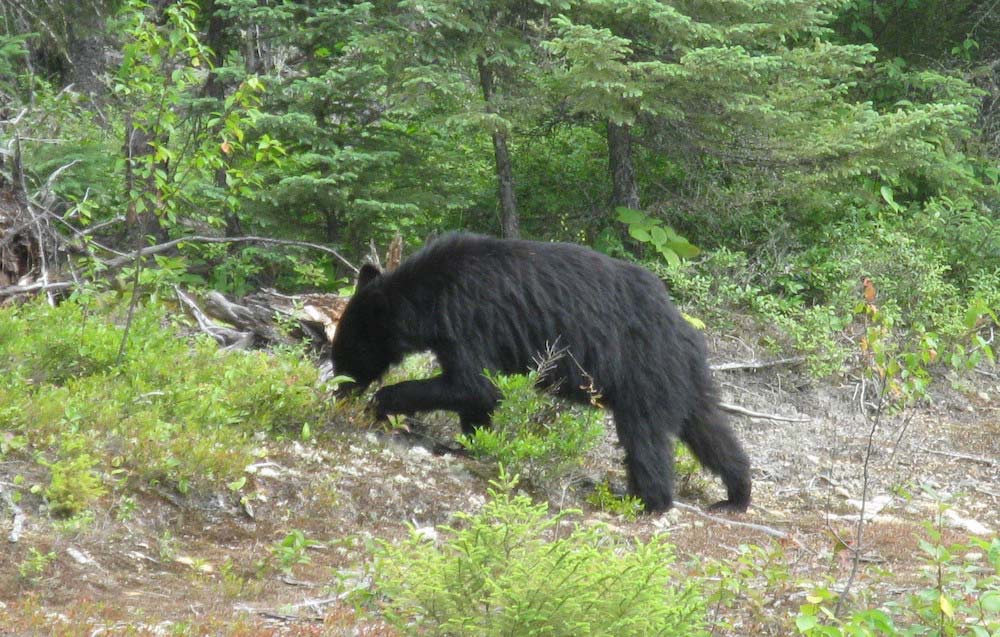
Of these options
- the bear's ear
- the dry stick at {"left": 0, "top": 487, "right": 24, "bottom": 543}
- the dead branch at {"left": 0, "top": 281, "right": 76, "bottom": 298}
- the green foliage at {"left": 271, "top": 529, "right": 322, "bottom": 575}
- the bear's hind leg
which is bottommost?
the bear's hind leg

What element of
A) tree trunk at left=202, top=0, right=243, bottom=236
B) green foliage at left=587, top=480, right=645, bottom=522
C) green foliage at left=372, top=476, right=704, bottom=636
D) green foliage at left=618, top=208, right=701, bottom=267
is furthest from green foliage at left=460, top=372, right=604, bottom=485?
tree trunk at left=202, top=0, right=243, bottom=236

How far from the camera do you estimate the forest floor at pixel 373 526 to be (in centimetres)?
443

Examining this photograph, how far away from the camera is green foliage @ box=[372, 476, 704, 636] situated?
3.48 m

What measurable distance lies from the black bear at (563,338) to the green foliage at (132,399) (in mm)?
804

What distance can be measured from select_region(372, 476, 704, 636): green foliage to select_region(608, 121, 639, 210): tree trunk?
25.5ft

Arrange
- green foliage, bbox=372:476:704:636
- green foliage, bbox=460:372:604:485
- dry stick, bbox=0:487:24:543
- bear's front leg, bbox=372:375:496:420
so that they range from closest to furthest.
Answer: green foliage, bbox=372:476:704:636, dry stick, bbox=0:487:24:543, green foliage, bbox=460:372:604:485, bear's front leg, bbox=372:375:496:420

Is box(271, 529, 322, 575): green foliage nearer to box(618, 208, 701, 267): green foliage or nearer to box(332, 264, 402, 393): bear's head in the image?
box(332, 264, 402, 393): bear's head

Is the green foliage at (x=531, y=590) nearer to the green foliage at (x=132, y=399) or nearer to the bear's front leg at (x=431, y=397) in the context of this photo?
the green foliage at (x=132, y=399)

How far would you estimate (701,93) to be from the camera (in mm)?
10203

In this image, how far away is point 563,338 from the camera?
7.53 meters

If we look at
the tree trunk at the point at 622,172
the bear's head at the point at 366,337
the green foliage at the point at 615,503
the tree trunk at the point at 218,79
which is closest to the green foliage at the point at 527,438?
the green foliage at the point at 615,503

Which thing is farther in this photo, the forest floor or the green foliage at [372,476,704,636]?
the forest floor

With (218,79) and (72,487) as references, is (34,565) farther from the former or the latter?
(218,79)

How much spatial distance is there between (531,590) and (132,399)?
377 centimetres
